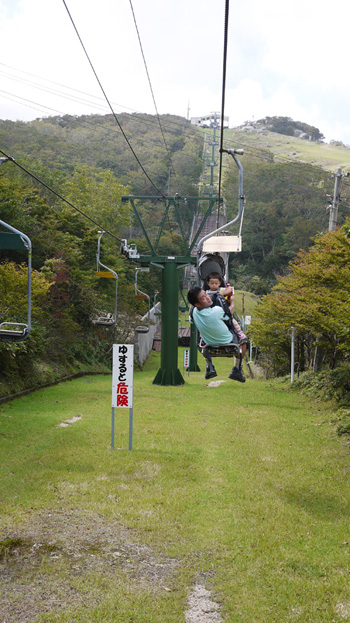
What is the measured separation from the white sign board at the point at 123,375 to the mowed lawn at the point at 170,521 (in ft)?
3.80

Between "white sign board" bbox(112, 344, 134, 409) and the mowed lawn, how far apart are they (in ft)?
3.80

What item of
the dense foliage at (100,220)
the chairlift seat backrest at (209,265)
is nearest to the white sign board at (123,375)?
the chairlift seat backrest at (209,265)

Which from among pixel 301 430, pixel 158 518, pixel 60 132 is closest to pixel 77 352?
pixel 301 430

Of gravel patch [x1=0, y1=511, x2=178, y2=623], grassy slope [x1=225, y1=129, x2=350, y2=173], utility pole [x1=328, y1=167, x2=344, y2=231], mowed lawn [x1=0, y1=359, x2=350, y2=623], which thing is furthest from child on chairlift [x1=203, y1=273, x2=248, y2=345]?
grassy slope [x1=225, y1=129, x2=350, y2=173]

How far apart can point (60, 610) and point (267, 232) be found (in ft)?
244

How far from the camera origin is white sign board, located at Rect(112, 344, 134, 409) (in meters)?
11.4

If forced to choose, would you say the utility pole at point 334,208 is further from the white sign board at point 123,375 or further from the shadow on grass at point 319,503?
the shadow on grass at point 319,503

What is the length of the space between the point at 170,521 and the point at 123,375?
12.8 ft

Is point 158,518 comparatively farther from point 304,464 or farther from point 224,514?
point 304,464

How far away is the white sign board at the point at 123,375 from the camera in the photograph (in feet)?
37.3

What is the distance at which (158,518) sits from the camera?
8180 mm

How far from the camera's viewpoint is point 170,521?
809 cm

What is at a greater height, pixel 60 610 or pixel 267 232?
pixel 267 232

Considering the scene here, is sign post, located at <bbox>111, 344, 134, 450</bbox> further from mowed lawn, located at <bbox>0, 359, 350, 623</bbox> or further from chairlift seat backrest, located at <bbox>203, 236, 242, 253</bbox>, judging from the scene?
chairlift seat backrest, located at <bbox>203, 236, 242, 253</bbox>
